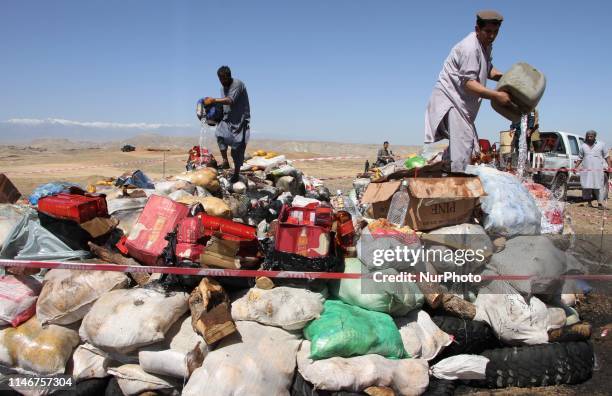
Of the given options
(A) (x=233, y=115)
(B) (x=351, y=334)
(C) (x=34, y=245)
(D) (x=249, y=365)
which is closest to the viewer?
(D) (x=249, y=365)

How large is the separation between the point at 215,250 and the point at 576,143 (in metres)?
12.0

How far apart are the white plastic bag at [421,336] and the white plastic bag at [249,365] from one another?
0.69 metres

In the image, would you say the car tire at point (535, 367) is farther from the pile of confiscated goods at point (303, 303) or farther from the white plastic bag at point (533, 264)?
the white plastic bag at point (533, 264)

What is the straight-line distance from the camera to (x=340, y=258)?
10.2 feet

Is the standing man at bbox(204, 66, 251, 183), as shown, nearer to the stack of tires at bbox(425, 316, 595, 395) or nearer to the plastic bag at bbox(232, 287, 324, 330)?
the plastic bag at bbox(232, 287, 324, 330)

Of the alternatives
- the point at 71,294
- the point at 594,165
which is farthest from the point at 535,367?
the point at 594,165

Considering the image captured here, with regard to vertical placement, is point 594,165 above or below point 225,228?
above

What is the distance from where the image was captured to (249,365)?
241cm

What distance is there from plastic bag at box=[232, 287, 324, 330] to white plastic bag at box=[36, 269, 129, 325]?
0.87 metres

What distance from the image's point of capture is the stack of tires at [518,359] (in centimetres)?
280

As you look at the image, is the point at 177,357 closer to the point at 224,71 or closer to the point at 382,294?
the point at 382,294

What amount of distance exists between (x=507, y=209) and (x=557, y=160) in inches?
373

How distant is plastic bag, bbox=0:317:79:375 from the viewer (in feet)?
8.80

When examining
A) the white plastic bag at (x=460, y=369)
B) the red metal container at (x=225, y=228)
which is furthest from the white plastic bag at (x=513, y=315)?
the red metal container at (x=225, y=228)
